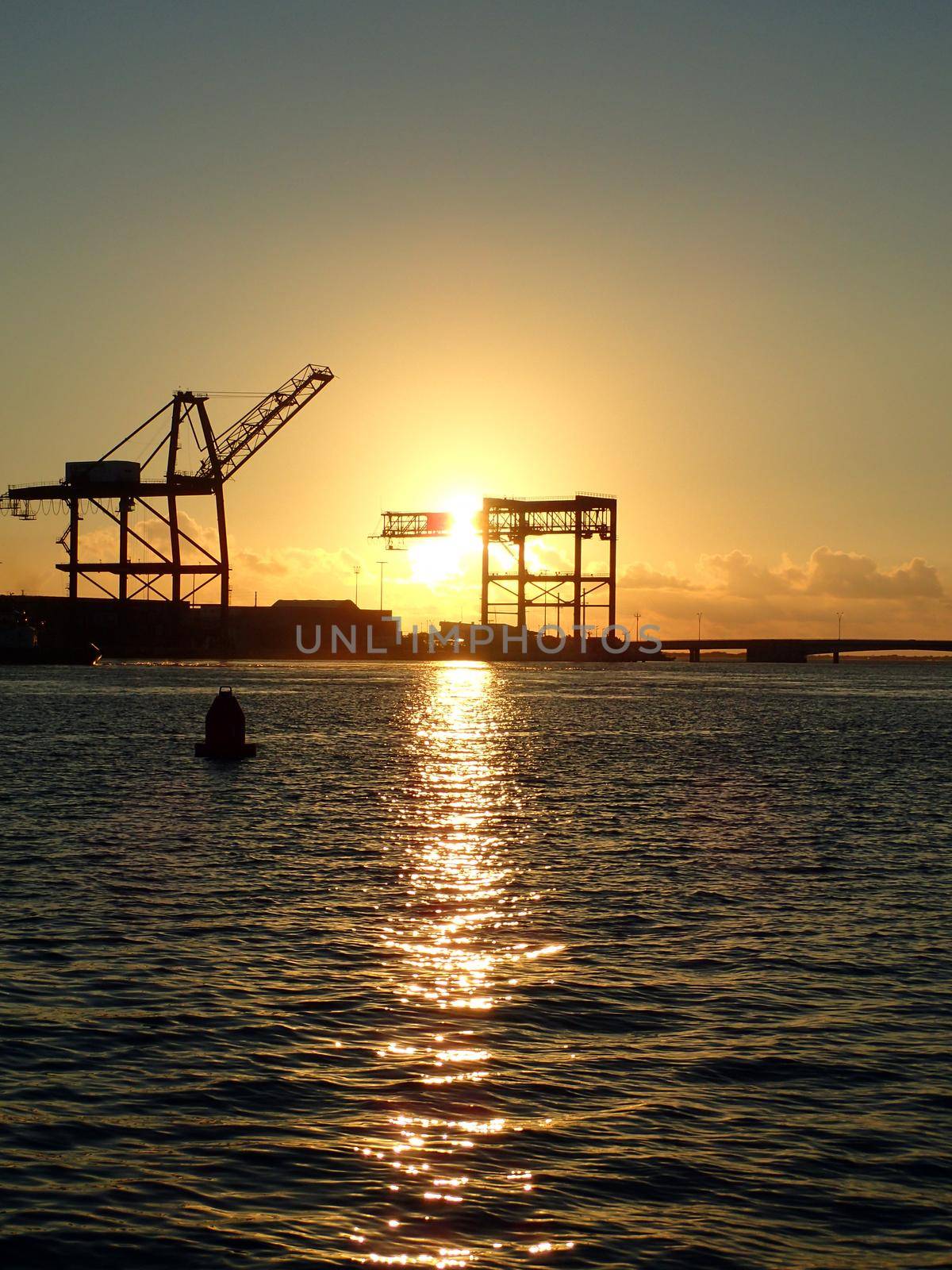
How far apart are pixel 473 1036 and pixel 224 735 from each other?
27.8 meters

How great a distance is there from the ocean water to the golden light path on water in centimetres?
3

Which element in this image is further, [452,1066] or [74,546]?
[74,546]

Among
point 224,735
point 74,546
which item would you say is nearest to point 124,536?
point 74,546

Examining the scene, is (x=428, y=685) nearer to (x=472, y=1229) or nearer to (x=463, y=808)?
(x=463, y=808)

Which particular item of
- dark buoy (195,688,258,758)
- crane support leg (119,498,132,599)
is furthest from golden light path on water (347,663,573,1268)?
crane support leg (119,498,132,599)

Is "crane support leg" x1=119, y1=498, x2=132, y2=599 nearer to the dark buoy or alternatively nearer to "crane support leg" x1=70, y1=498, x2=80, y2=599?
"crane support leg" x1=70, y1=498, x2=80, y2=599

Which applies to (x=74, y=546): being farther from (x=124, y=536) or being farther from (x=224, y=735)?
(x=224, y=735)

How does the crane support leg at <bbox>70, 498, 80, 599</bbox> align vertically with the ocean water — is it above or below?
above

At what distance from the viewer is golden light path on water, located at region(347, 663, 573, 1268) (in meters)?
6.87

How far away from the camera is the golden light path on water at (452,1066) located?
6867mm

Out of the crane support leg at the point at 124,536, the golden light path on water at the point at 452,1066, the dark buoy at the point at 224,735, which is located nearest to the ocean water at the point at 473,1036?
the golden light path on water at the point at 452,1066

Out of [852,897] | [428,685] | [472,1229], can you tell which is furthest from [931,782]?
[428,685]

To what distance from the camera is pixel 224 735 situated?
122 ft

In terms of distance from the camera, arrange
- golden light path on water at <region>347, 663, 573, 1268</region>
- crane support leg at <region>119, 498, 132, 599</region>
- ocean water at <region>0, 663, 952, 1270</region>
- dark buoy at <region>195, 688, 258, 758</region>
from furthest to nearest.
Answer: crane support leg at <region>119, 498, 132, 599</region>, dark buoy at <region>195, 688, 258, 758</region>, ocean water at <region>0, 663, 952, 1270</region>, golden light path on water at <region>347, 663, 573, 1268</region>
